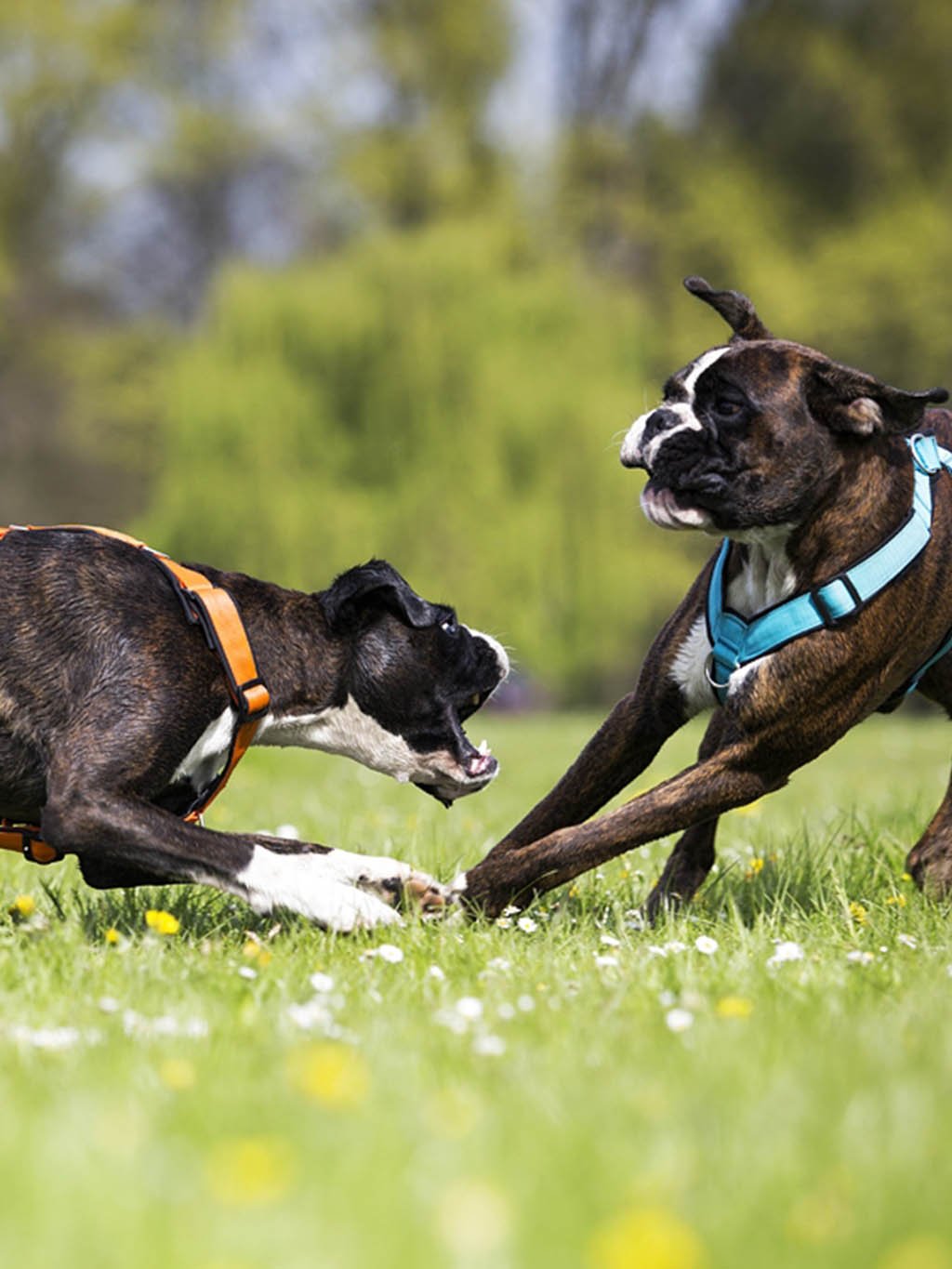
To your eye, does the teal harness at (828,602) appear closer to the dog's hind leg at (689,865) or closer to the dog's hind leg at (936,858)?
the dog's hind leg at (689,865)

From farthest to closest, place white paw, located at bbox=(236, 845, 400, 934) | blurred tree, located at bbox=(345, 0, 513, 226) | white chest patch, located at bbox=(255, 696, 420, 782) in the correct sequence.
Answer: blurred tree, located at bbox=(345, 0, 513, 226) → white chest patch, located at bbox=(255, 696, 420, 782) → white paw, located at bbox=(236, 845, 400, 934)

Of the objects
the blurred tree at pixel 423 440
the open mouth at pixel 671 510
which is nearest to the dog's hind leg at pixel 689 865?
the open mouth at pixel 671 510

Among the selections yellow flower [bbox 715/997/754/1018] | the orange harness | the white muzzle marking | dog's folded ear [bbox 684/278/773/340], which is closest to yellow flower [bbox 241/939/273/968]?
the orange harness

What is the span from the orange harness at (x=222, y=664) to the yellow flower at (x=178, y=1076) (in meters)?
1.74

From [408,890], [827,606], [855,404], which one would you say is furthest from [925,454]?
[408,890]

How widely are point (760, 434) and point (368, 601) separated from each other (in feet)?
4.48

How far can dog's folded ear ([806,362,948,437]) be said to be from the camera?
4.12 meters

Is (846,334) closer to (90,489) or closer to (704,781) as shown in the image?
(90,489)

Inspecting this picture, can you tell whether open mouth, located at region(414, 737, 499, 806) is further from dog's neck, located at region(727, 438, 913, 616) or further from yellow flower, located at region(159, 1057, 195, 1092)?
yellow flower, located at region(159, 1057, 195, 1092)

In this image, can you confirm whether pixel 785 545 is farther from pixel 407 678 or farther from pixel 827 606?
pixel 407 678

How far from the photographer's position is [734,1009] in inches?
121

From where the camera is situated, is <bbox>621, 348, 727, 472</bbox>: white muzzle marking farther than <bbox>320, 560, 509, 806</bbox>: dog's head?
No

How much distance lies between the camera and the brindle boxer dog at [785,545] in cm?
411

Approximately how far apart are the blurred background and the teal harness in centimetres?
2149
